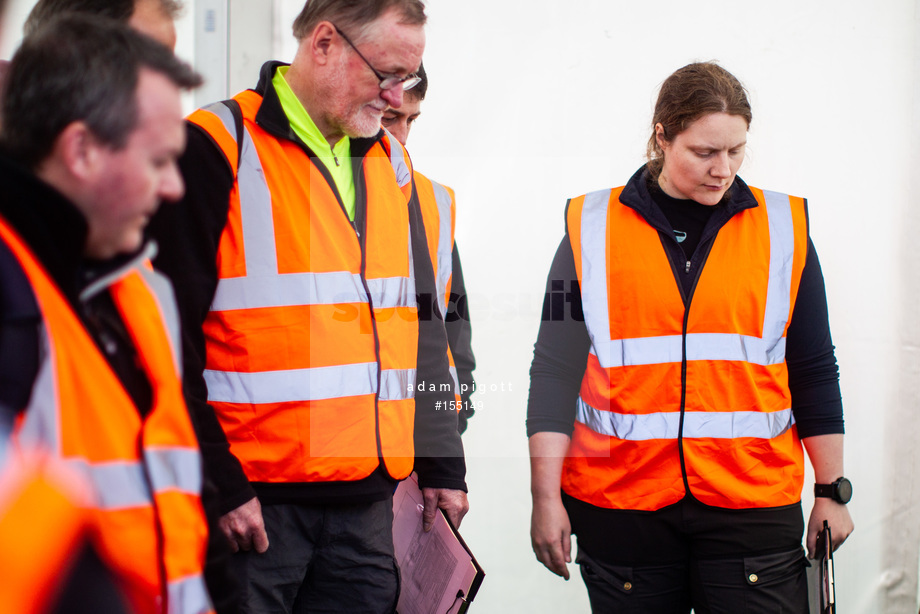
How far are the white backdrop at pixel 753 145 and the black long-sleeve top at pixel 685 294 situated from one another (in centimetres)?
55

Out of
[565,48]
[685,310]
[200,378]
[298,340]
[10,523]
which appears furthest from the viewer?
[565,48]

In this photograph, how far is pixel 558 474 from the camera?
1789mm

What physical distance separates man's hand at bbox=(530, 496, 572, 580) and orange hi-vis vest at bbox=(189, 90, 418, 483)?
1.42 ft

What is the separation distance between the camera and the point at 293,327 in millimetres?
1397

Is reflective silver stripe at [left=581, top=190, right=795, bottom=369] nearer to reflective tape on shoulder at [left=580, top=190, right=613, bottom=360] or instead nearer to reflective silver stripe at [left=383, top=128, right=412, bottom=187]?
reflective tape on shoulder at [left=580, top=190, right=613, bottom=360]

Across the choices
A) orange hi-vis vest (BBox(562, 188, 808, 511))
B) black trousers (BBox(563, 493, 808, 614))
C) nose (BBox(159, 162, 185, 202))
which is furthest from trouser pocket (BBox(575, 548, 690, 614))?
nose (BBox(159, 162, 185, 202))

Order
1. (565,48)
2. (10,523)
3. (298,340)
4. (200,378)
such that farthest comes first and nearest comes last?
(565,48) < (298,340) < (200,378) < (10,523)

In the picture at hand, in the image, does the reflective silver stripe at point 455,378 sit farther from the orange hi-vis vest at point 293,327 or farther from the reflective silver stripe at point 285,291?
the reflective silver stripe at point 285,291

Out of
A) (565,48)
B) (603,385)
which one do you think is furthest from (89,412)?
(565,48)

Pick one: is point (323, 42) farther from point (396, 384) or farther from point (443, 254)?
point (396, 384)

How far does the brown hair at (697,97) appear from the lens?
1749 mm

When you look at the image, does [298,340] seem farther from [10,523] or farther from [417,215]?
[10,523]

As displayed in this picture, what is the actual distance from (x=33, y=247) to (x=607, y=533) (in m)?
1.36

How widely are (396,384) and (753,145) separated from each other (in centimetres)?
144
